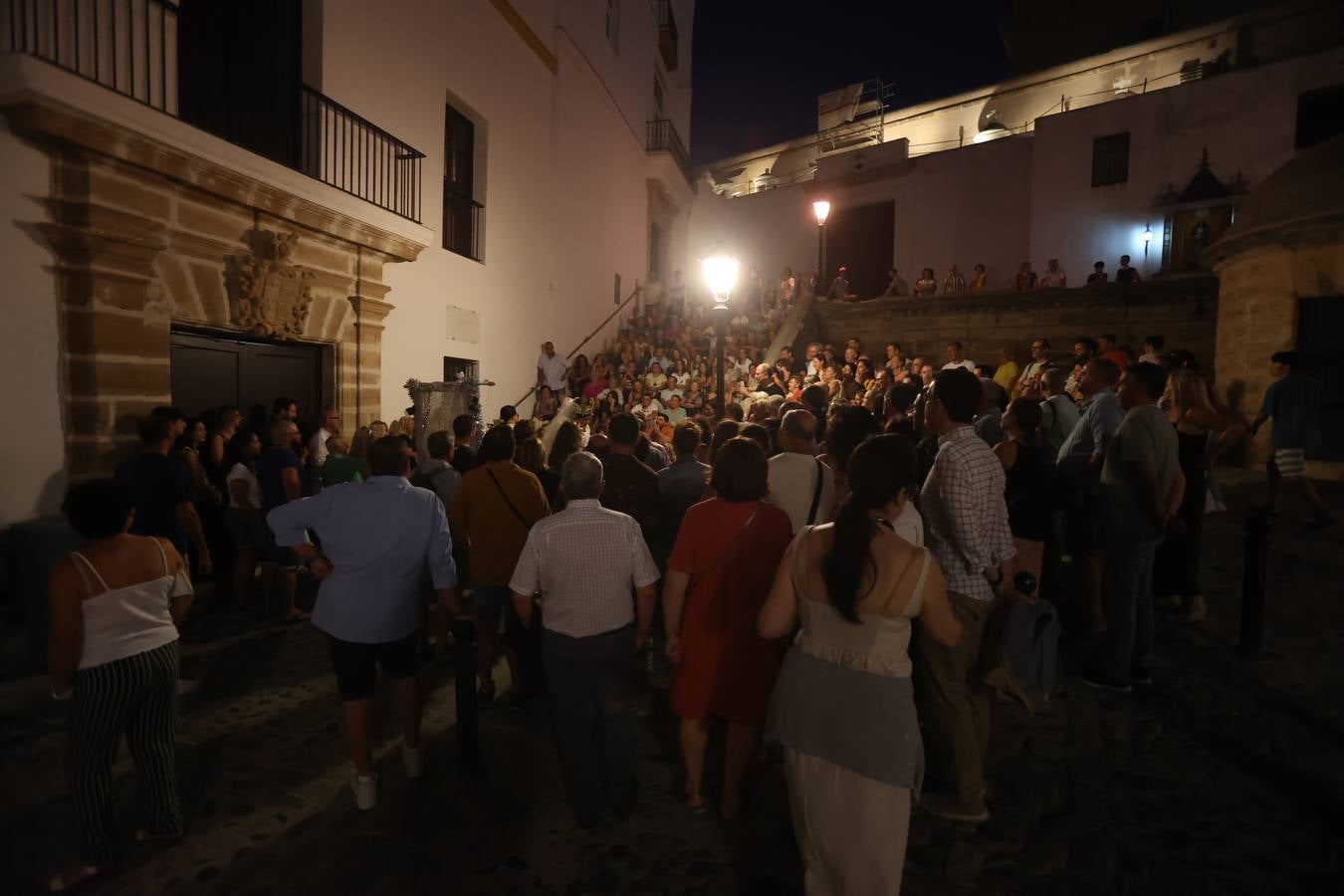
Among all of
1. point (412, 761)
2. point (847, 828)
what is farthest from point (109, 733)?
point (847, 828)

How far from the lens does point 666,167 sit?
22234mm

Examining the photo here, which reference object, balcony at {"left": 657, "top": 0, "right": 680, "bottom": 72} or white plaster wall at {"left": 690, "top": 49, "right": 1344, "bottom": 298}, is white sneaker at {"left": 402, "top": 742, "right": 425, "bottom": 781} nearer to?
white plaster wall at {"left": 690, "top": 49, "right": 1344, "bottom": 298}

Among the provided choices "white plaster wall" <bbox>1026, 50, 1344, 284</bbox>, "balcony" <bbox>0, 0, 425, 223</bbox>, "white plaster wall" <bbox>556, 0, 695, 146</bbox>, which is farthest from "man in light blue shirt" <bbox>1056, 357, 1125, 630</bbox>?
"white plaster wall" <bbox>1026, 50, 1344, 284</bbox>

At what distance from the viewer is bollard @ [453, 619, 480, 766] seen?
3.78 meters

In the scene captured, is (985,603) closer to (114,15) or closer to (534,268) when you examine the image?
(114,15)

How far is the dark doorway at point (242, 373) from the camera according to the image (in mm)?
7047

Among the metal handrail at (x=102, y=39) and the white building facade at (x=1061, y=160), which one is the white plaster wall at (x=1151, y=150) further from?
the metal handrail at (x=102, y=39)

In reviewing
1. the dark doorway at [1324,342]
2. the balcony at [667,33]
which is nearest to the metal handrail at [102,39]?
the dark doorway at [1324,342]

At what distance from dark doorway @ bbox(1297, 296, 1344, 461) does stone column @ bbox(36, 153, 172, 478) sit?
1314 centimetres

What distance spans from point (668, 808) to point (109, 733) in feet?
8.21

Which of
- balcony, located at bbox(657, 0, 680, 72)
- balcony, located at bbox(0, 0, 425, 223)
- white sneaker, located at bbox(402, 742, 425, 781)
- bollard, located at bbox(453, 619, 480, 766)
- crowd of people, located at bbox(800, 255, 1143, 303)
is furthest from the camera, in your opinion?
balcony, located at bbox(657, 0, 680, 72)

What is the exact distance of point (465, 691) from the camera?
3.83 meters

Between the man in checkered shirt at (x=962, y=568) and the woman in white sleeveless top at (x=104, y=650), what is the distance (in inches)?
139

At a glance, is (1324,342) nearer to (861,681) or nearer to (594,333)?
(861,681)
